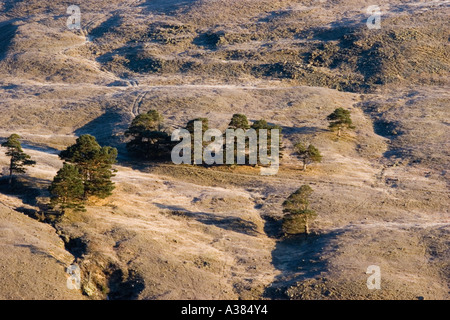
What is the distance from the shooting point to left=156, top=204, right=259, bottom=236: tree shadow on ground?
4719cm

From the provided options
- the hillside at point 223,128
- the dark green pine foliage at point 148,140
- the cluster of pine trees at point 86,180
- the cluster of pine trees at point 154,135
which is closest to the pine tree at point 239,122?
the cluster of pine trees at point 154,135

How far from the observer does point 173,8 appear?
125562mm

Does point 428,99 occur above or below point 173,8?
below

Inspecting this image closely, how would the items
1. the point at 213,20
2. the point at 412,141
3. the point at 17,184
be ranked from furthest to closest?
the point at 213,20
the point at 412,141
the point at 17,184

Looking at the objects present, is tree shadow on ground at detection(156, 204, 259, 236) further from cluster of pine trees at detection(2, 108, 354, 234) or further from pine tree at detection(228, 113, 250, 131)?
pine tree at detection(228, 113, 250, 131)

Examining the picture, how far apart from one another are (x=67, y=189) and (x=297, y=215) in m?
18.7

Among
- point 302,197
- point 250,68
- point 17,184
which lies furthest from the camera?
point 250,68

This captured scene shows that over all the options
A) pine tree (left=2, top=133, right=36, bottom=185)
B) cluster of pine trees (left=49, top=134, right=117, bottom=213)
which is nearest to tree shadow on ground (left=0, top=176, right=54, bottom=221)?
pine tree (left=2, top=133, right=36, bottom=185)

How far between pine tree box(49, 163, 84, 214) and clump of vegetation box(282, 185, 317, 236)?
55.4 ft

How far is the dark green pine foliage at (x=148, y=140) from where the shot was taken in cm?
6450

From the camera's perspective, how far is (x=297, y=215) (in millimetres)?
46125
